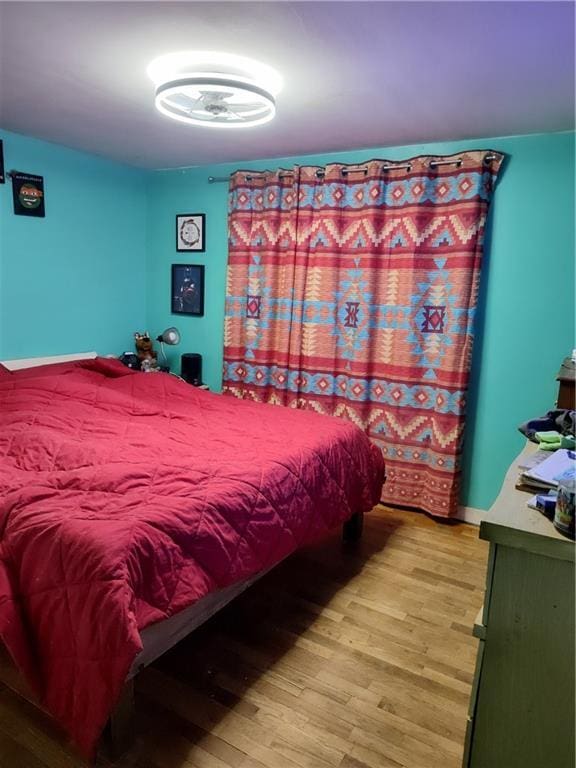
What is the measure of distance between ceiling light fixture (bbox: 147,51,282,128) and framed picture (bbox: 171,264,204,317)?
176 cm

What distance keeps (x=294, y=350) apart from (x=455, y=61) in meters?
2.06

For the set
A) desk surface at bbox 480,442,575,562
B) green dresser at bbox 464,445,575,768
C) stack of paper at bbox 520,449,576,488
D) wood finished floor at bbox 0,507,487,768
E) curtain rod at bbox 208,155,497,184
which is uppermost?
curtain rod at bbox 208,155,497,184

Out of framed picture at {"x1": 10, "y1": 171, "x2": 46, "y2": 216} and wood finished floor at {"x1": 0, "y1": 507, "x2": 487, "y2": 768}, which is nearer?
wood finished floor at {"x1": 0, "y1": 507, "x2": 487, "y2": 768}

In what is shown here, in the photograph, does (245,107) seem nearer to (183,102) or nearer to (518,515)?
(183,102)

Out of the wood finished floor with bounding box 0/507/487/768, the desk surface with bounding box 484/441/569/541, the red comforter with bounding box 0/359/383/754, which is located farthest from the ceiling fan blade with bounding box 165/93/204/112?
the wood finished floor with bounding box 0/507/487/768

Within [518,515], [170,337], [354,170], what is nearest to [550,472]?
[518,515]

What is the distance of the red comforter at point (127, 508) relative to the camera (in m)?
1.41

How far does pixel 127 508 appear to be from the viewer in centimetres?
169

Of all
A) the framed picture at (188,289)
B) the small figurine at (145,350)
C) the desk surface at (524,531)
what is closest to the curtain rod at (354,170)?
the framed picture at (188,289)

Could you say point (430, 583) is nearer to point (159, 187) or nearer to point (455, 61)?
point (455, 61)

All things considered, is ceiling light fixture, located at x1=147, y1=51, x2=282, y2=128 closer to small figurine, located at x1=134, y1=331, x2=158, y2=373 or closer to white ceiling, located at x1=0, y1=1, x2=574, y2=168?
white ceiling, located at x1=0, y1=1, x2=574, y2=168

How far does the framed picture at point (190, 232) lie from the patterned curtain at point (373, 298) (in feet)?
1.08

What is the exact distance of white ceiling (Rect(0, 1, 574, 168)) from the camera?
165 cm

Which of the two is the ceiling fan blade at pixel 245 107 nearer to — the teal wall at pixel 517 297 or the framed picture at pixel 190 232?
the teal wall at pixel 517 297
